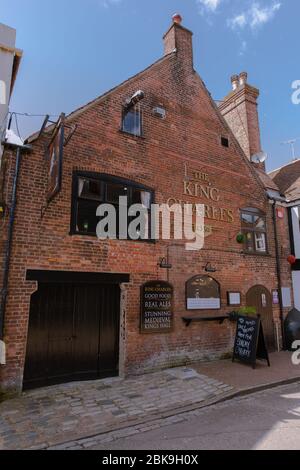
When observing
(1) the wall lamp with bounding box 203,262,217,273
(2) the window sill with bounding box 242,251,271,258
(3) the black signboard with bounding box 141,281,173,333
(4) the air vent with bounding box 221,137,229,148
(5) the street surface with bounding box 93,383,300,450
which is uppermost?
(4) the air vent with bounding box 221,137,229,148

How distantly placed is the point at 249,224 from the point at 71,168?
6543 mm

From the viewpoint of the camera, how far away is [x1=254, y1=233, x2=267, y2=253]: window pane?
424 inches

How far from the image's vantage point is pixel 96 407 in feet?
17.7

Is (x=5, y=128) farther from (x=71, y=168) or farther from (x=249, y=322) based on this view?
(x=249, y=322)

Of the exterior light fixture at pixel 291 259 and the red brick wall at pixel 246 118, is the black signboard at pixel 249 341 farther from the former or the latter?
the red brick wall at pixel 246 118

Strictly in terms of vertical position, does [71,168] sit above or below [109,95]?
below

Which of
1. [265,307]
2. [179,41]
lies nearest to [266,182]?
[265,307]

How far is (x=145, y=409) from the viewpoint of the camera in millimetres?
5316

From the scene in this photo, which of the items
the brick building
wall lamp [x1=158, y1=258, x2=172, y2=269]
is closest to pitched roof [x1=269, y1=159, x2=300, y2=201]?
the brick building

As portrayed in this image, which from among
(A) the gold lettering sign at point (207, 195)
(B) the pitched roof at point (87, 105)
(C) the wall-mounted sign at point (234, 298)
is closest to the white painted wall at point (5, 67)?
(B) the pitched roof at point (87, 105)

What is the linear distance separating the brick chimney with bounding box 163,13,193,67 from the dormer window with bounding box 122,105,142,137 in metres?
3.40

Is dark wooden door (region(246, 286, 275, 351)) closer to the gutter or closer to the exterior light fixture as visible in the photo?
the gutter
